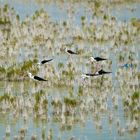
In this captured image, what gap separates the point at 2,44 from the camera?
23906 mm

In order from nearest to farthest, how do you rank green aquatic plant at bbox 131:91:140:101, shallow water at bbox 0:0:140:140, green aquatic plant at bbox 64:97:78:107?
shallow water at bbox 0:0:140:140
green aquatic plant at bbox 64:97:78:107
green aquatic plant at bbox 131:91:140:101

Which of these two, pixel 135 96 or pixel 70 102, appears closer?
pixel 70 102

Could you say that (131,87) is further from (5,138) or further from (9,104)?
(5,138)

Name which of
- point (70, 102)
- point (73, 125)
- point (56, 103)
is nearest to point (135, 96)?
point (70, 102)

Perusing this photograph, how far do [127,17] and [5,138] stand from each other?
61.6 feet

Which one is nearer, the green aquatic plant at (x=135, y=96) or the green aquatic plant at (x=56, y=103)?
the green aquatic plant at (x=56, y=103)

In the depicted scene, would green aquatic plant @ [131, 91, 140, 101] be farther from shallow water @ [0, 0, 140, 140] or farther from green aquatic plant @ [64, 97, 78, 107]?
green aquatic plant @ [64, 97, 78, 107]

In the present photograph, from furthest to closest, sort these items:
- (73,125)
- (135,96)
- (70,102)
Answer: (135,96) < (70,102) < (73,125)

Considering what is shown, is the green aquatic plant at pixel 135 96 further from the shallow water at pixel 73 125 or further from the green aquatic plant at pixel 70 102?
the green aquatic plant at pixel 70 102

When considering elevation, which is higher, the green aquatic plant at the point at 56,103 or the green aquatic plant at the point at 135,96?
the green aquatic plant at the point at 135,96

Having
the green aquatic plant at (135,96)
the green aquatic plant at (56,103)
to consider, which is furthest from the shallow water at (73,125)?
the green aquatic plant at (135,96)

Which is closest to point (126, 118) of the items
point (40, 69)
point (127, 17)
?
point (40, 69)

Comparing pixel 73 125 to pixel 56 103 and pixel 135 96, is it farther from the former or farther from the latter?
pixel 135 96

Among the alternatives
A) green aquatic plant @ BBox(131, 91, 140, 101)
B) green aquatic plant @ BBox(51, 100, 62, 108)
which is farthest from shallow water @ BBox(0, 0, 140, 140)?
green aquatic plant @ BBox(131, 91, 140, 101)
